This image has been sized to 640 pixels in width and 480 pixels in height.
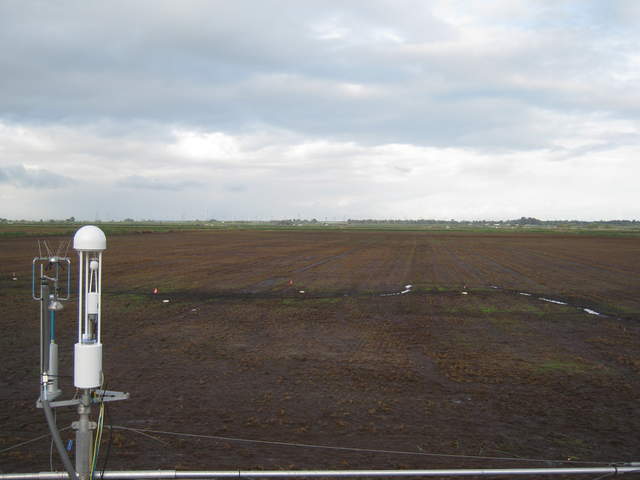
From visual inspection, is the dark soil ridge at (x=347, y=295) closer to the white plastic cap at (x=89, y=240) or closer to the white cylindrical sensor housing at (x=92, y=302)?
the white cylindrical sensor housing at (x=92, y=302)

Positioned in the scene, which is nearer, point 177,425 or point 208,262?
point 177,425

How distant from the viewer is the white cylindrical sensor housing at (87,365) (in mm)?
3908

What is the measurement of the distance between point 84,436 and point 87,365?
0.58 meters

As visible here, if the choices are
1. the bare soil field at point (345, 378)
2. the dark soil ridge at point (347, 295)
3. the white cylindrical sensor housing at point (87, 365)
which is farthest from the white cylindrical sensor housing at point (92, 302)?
the dark soil ridge at point (347, 295)

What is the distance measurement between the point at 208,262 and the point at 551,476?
102ft

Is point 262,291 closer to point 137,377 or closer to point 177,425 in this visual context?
point 137,377

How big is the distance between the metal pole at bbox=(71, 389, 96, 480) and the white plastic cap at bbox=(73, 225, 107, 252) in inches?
44.7

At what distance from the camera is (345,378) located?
9.63 meters

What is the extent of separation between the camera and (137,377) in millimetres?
9531

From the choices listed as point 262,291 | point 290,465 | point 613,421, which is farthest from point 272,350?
point 262,291

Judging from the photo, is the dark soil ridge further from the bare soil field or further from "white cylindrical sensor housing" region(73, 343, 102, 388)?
"white cylindrical sensor housing" region(73, 343, 102, 388)

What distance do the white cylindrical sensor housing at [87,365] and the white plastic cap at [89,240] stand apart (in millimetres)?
773

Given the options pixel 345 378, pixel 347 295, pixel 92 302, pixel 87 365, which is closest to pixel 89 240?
pixel 92 302

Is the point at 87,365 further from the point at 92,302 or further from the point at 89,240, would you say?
the point at 89,240
